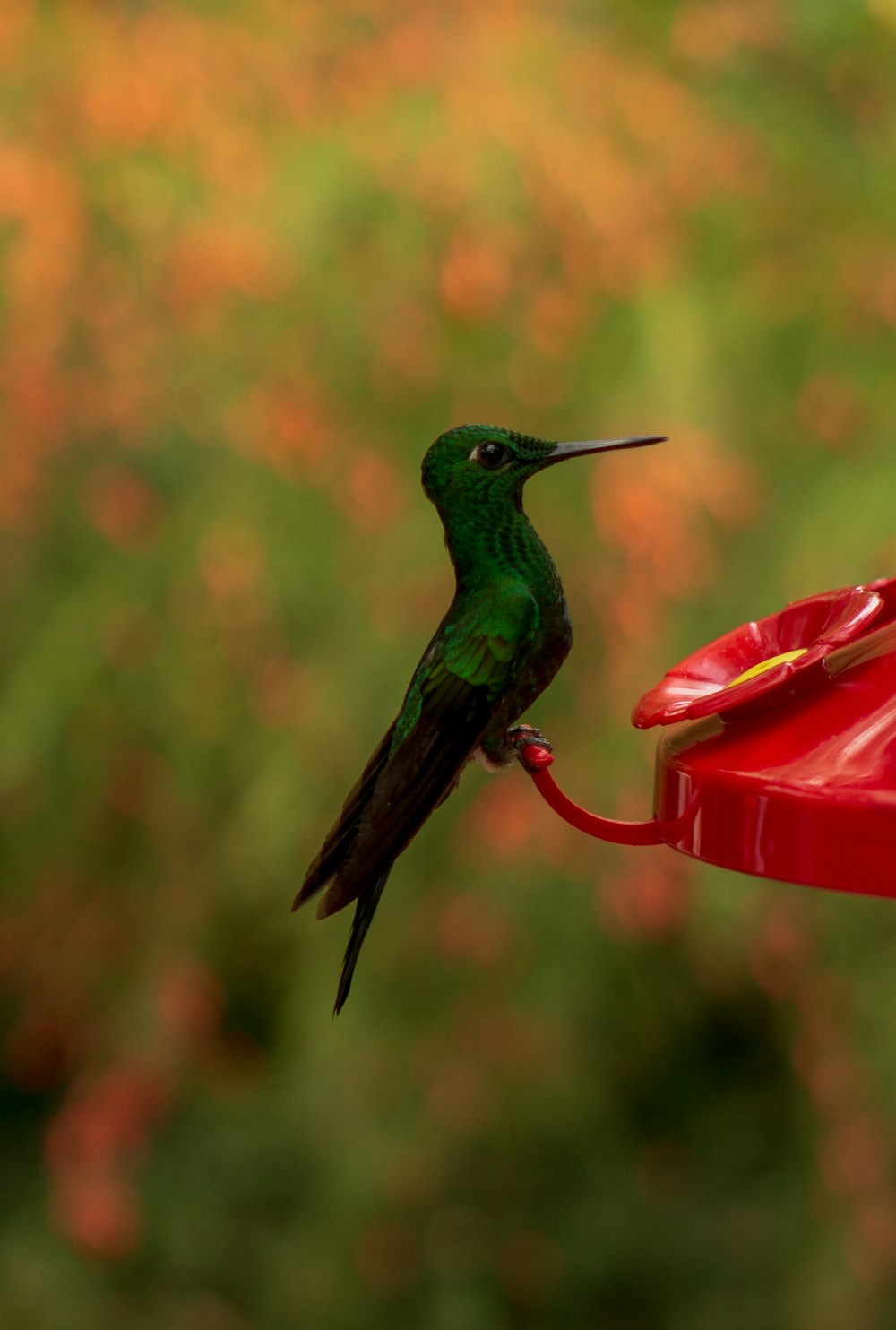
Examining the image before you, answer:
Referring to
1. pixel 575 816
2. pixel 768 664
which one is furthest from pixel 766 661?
pixel 575 816

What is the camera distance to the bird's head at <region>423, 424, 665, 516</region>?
988mm

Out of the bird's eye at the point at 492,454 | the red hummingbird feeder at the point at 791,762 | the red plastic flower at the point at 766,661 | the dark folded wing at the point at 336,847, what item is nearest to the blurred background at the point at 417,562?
the red plastic flower at the point at 766,661

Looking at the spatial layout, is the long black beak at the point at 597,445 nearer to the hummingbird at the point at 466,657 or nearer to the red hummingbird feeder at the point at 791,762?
the hummingbird at the point at 466,657

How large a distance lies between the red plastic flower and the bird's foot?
0.08 metres

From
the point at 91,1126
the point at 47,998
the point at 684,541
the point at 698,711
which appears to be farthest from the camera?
the point at 47,998

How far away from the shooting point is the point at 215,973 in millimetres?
3258

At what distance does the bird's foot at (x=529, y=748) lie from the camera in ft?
3.46

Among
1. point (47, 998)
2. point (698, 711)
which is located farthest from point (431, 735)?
point (47, 998)

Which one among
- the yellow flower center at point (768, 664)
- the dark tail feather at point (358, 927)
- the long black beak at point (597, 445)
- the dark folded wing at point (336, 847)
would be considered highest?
the long black beak at point (597, 445)

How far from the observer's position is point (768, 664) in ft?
3.58

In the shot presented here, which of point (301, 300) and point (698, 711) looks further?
point (301, 300)

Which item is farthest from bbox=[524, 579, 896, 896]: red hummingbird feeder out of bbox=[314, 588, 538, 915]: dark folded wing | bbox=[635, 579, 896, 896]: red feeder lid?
bbox=[314, 588, 538, 915]: dark folded wing

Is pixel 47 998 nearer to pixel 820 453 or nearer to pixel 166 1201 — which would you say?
pixel 166 1201

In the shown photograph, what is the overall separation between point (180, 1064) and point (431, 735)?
2384 millimetres
